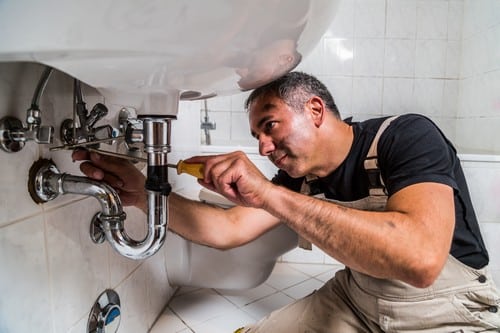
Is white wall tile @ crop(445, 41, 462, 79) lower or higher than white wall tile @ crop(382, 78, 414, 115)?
higher

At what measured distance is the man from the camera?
1.43 ft

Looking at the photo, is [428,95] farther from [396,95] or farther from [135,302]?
[135,302]

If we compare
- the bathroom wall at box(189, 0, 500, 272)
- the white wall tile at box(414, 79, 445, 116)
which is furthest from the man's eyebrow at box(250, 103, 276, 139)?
the white wall tile at box(414, 79, 445, 116)

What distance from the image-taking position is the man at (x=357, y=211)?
1.43ft

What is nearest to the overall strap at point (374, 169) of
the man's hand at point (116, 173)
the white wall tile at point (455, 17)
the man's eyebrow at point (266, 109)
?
the man's eyebrow at point (266, 109)

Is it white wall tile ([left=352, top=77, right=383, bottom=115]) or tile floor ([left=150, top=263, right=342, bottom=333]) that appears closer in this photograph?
tile floor ([left=150, top=263, right=342, bottom=333])

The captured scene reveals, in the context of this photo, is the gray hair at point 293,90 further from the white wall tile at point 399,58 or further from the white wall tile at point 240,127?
the white wall tile at point 399,58

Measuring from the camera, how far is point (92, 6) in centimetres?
21

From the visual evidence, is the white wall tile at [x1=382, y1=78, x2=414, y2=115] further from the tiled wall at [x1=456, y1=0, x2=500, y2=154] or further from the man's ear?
the man's ear

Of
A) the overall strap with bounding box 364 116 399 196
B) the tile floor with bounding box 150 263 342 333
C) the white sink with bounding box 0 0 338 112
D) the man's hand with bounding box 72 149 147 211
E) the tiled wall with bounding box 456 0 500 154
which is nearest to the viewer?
the white sink with bounding box 0 0 338 112

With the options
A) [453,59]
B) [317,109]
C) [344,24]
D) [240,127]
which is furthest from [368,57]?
[317,109]

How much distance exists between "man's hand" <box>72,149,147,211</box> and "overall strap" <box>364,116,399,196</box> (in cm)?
45

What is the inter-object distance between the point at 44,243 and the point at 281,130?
1.47 ft

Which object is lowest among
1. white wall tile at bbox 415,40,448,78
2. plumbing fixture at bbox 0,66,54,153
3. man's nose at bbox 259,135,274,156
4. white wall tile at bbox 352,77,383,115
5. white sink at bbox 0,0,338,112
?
man's nose at bbox 259,135,274,156
